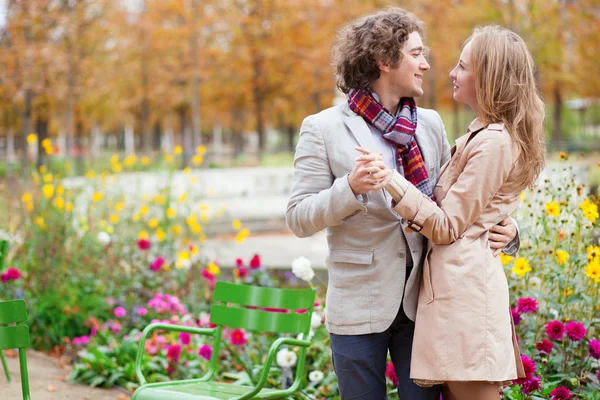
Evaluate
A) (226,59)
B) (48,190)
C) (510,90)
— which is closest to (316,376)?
(510,90)

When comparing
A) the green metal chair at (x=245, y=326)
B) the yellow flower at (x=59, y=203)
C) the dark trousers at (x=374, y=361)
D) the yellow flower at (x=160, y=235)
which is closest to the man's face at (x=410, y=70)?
the dark trousers at (x=374, y=361)

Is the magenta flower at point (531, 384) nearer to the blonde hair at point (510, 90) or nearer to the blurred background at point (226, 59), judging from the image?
the blonde hair at point (510, 90)

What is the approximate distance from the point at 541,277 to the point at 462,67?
5.98ft

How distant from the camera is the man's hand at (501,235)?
245cm

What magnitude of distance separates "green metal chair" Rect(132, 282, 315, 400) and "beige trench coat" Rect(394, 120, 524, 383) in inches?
30.8

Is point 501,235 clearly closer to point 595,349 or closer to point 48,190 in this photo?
point 595,349

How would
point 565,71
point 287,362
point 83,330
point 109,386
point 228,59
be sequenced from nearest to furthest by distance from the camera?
point 287,362
point 109,386
point 83,330
point 565,71
point 228,59

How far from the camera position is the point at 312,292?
130 inches

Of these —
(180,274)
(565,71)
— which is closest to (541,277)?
(180,274)

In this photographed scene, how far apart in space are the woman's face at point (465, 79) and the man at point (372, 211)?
15 cm

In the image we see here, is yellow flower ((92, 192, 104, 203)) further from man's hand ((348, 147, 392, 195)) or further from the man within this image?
man's hand ((348, 147, 392, 195))

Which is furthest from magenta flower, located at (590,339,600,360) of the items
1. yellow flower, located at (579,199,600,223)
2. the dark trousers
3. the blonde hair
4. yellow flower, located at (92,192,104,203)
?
yellow flower, located at (92,192,104,203)

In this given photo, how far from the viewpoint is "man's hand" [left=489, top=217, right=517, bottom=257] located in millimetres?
2452

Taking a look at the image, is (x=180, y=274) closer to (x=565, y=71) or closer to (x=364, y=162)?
(x=364, y=162)
